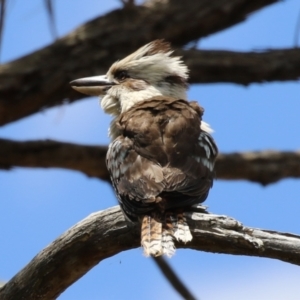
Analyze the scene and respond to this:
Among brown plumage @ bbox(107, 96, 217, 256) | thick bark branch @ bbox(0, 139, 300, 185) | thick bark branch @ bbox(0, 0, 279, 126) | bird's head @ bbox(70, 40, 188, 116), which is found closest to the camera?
brown plumage @ bbox(107, 96, 217, 256)

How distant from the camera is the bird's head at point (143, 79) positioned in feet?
19.3

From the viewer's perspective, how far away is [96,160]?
7148 millimetres

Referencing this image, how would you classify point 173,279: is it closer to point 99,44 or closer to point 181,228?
point 99,44

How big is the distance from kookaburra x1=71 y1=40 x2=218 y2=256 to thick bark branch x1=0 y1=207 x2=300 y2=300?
7 centimetres

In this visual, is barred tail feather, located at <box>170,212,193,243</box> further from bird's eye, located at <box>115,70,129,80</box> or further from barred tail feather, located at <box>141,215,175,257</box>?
bird's eye, located at <box>115,70,129,80</box>

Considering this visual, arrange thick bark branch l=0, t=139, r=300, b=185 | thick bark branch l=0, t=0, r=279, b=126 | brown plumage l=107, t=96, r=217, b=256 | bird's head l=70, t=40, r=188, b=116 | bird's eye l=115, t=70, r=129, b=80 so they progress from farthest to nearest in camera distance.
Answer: thick bark branch l=0, t=139, r=300, b=185
thick bark branch l=0, t=0, r=279, b=126
bird's eye l=115, t=70, r=129, b=80
bird's head l=70, t=40, r=188, b=116
brown plumage l=107, t=96, r=217, b=256

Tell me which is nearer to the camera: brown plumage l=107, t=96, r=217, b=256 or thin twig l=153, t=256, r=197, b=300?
brown plumage l=107, t=96, r=217, b=256

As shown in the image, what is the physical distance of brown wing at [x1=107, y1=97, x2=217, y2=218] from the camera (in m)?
4.33

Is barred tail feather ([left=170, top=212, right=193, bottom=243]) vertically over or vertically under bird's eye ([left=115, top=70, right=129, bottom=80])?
under

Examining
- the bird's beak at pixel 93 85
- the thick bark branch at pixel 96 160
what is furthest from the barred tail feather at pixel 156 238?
the thick bark branch at pixel 96 160

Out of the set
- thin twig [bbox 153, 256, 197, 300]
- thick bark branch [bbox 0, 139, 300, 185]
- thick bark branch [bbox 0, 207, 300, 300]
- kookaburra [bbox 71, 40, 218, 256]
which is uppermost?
kookaburra [bbox 71, 40, 218, 256]

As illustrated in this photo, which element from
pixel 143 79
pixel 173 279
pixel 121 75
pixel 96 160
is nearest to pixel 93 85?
pixel 121 75

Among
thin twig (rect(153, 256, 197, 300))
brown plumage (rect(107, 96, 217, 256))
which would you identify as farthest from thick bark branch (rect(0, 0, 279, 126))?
brown plumage (rect(107, 96, 217, 256))

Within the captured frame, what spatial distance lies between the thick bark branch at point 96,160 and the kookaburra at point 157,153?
A: 46.1 inches
